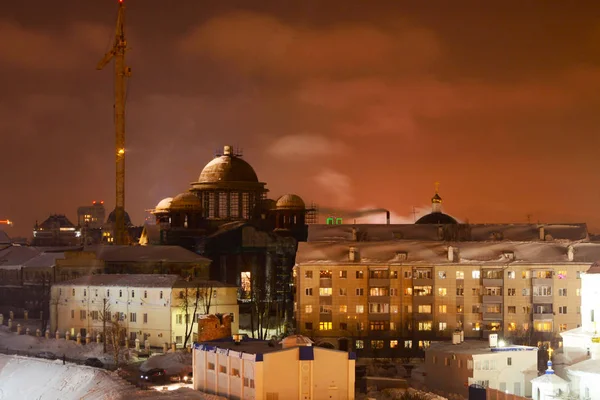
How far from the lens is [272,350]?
52188mm

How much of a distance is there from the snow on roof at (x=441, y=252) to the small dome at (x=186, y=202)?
2645 centimetres

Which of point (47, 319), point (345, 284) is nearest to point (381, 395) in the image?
point (345, 284)

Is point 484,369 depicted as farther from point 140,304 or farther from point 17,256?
point 17,256

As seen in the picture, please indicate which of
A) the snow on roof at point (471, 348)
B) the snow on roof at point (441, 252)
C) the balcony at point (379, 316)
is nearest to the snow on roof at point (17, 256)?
the snow on roof at point (441, 252)

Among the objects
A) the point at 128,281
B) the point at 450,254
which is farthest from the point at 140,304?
the point at 450,254

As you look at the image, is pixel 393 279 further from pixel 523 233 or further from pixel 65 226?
pixel 65 226

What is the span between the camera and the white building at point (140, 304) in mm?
76562

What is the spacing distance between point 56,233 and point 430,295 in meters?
98.3

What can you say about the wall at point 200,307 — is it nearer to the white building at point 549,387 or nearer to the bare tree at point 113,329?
the bare tree at point 113,329

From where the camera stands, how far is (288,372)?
51.1 m

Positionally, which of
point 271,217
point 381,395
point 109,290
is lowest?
point 381,395

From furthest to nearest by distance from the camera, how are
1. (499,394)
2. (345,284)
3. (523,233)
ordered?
(523,233) < (345,284) < (499,394)

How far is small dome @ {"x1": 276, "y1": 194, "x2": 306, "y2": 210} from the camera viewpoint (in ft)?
352

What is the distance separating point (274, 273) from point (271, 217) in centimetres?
971
